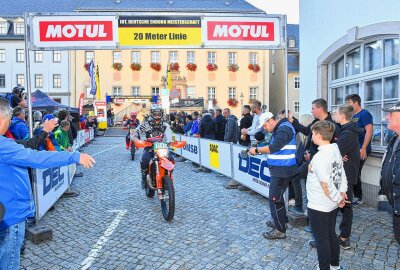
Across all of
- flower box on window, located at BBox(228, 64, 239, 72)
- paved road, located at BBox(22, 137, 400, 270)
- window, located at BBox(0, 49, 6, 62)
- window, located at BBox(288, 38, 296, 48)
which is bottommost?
paved road, located at BBox(22, 137, 400, 270)

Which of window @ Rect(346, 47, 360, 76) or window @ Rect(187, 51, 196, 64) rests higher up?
window @ Rect(187, 51, 196, 64)

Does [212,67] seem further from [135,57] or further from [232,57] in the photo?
[135,57]

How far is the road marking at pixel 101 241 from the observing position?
4.70 m

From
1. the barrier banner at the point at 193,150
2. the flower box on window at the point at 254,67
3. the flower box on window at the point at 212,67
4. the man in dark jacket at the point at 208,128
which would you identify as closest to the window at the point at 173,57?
the flower box on window at the point at 212,67

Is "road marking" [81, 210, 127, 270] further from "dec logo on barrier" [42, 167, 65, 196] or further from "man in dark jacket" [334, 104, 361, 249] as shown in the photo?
"man in dark jacket" [334, 104, 361, 249]

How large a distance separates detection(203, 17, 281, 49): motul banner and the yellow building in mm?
41365

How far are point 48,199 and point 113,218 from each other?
1141mm

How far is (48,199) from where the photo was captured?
22.0ft

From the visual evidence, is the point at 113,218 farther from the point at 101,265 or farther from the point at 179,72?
the point at 179,72

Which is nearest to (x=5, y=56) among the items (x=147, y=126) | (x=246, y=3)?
(x=246, y=3)

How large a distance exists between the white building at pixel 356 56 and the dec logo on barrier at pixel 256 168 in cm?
191

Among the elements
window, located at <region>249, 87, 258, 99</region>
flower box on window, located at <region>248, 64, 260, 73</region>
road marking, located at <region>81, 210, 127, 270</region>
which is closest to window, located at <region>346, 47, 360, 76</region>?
road marking, located at <region>81, 210, 127, 270</region>

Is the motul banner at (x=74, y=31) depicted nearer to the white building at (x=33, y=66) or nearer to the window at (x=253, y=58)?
the window at (x=253, y=58)

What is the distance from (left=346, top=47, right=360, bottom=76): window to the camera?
8.88 metres
